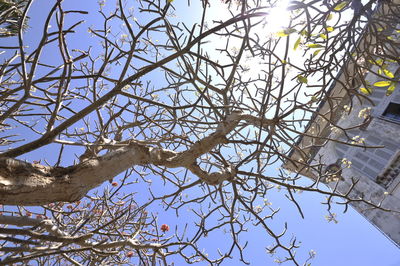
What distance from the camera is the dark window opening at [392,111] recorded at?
925 cm

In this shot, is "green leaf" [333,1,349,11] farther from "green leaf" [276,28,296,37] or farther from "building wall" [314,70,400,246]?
"building wall" [314,70,400,246]

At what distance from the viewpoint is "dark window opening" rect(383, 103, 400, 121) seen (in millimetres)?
9250

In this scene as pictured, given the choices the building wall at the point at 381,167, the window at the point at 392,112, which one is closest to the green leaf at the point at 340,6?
the building wall at the point at 381,167

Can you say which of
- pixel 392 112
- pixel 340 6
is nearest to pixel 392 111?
pixel 392 112

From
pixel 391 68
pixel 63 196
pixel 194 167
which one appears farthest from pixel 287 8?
pixel 391 68

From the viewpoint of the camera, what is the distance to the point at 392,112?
951 cm

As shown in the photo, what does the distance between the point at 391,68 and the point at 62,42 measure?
12.2 meters

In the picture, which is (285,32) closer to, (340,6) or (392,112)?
(340,6)

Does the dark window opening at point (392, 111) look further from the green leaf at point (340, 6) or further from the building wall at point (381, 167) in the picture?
the green leaf at point (340, 6)

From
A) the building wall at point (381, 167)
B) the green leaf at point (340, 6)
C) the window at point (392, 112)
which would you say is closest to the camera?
the green leaf at point (340, 6)

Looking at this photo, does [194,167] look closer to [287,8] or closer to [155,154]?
[155,154]

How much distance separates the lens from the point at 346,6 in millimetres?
2475

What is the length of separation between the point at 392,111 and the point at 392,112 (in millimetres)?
51

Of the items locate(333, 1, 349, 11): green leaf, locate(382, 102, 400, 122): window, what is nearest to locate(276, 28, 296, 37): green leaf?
locate(333, 1, 349, 11): green leaf
